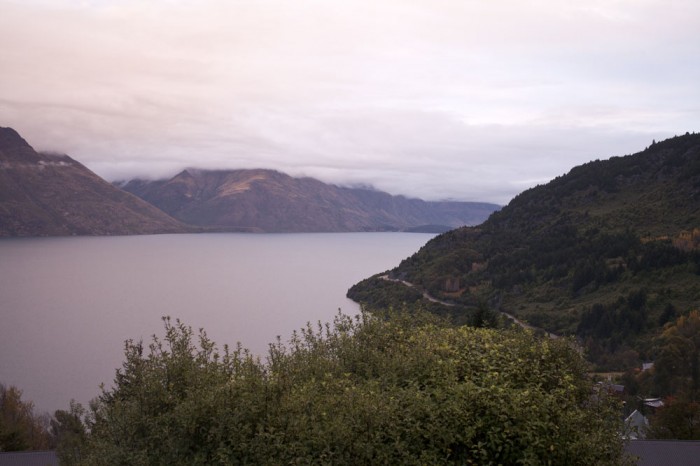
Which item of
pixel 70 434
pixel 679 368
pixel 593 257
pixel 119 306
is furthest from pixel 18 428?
pixel 593 257

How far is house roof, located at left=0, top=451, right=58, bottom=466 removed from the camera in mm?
Answer: 23375

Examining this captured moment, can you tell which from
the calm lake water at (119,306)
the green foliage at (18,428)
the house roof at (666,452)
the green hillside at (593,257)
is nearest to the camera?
the house roof at (666,452)

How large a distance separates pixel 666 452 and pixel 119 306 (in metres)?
98.3

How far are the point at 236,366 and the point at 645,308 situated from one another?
7080cm

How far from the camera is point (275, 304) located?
4277 inches

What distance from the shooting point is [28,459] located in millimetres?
24031

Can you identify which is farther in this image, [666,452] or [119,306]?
[119,306]

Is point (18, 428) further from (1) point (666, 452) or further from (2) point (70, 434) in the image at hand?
(1) point (666, 452)

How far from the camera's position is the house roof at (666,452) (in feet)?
66.9

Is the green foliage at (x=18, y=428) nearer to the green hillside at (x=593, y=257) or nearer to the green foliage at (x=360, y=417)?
the green foliage at (x=360, y=417)

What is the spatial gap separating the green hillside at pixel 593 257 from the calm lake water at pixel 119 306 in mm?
20986

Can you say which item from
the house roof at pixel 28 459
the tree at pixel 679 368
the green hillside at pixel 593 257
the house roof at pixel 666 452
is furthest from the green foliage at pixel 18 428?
the green hillside at pixel 593 257

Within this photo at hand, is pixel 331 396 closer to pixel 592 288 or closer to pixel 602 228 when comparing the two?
pixel 592 288

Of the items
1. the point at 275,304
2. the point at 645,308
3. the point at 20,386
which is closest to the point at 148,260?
the point at 275,304
